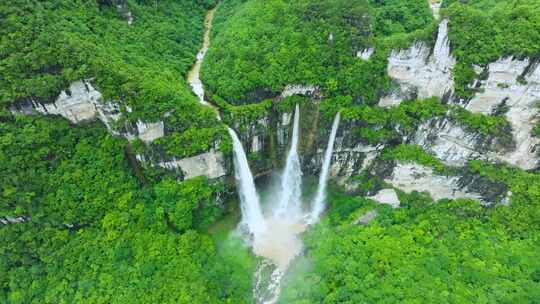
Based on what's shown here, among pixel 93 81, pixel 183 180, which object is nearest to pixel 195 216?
pixel 183 180

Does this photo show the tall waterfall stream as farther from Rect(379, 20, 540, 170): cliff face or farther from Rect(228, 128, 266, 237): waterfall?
Rect(379, 20, 540, 170): cliff face

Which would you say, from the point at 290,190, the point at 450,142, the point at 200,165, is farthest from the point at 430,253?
the point at 200,165

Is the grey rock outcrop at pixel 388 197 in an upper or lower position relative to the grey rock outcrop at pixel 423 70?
lower

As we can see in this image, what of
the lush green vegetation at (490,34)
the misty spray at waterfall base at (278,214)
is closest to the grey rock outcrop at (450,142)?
the lush green vegetation at (490,34)

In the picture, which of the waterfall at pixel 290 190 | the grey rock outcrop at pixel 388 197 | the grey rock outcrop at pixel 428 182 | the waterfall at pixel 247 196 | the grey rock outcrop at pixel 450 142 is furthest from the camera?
the waterfall at pixel 290 190

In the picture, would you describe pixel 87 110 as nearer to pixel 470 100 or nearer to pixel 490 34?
pixel 470 100

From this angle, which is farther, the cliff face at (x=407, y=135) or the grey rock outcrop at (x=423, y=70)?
the grey rock outcrop at (x=423, y=70)

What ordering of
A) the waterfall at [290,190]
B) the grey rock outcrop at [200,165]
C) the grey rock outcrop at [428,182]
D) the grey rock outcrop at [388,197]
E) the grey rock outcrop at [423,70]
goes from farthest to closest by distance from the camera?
1. the waterfall at [290,190]
2. the grey rock outcrop at [388,197]
3. the grey rock outcrop at [428,182]
4. the grey rock outcrop at [200,165]
5. the grey rock outcrop at [423,70]

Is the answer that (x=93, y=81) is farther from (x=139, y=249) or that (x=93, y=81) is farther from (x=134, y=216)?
(x=139, y=249)

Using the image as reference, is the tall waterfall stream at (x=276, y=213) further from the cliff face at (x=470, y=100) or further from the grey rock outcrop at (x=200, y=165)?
the cliff face at (x=470, y=100)
